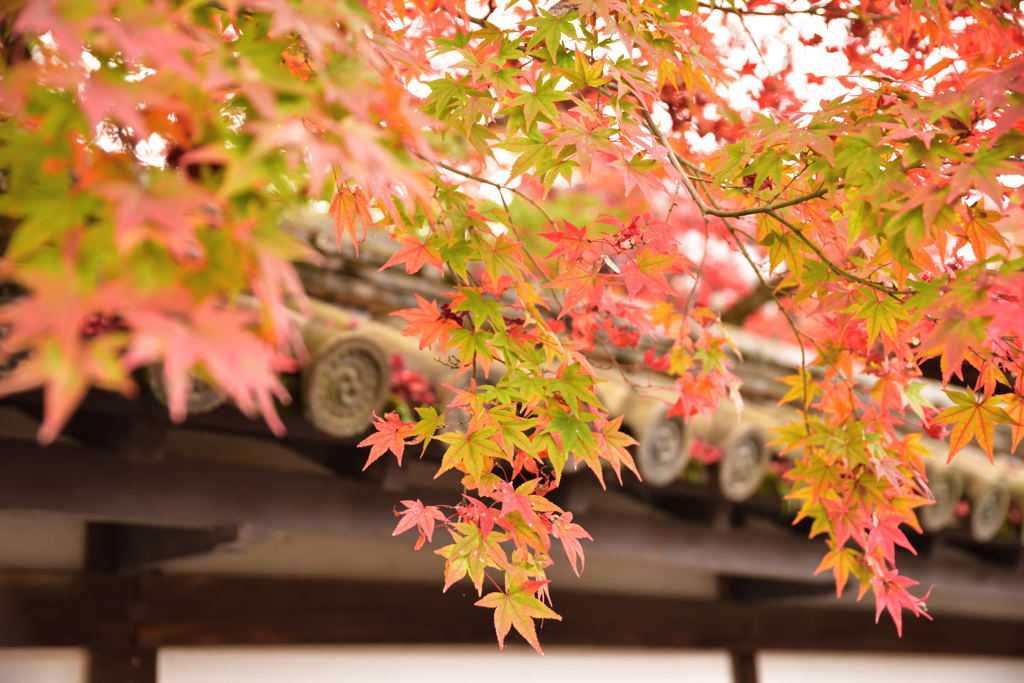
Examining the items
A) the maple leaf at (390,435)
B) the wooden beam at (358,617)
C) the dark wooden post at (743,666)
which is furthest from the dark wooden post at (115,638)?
the dark wooden post at (743,666)

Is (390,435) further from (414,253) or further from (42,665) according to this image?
(42,665)

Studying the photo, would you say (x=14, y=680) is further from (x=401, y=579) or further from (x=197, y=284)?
(x=197, y=284)

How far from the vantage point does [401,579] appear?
3.79 metres

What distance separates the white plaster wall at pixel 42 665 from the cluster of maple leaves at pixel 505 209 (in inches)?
52.6

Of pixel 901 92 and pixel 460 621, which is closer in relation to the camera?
pixel 901 92

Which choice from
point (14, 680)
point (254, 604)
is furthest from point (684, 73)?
point (14, 680)

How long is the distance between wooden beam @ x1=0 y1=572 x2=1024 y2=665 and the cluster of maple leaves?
121 cm

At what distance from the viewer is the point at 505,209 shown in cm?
180

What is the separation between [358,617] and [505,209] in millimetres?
2253

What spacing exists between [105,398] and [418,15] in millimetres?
1158

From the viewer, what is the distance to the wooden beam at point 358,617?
2.99 m

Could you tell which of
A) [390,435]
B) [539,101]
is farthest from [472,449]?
[539,101]

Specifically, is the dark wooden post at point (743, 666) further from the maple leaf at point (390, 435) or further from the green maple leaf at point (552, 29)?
the green maple leaf at point (552, 29)

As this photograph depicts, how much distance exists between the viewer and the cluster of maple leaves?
0.84 meters
